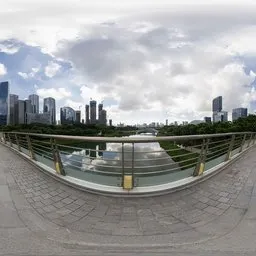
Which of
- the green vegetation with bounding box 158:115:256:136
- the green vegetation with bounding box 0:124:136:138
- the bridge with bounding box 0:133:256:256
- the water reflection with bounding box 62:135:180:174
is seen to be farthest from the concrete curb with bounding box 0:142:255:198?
the green vegetation with bounding box 158:115:256:136

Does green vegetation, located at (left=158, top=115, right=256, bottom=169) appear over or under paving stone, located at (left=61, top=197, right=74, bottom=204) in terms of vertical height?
over

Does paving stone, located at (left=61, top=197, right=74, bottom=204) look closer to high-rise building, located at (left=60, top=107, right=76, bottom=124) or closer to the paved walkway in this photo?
the paved walkway

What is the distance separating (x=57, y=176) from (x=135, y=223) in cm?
244

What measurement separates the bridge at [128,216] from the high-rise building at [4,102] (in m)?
90.7

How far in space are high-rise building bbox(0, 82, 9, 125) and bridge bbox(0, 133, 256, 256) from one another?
9071 cm

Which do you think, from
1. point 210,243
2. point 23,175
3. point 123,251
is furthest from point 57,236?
point 23,175

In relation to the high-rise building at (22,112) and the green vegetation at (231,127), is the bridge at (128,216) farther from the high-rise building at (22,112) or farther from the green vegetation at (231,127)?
the high-rise building at (22,112)

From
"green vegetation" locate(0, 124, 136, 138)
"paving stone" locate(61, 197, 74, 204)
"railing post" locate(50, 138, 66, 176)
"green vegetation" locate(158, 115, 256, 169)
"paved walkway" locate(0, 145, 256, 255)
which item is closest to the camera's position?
"paved walkway" locate(0, 145, 256, 255)

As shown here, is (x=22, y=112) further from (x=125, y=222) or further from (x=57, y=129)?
(x=125, y=222)

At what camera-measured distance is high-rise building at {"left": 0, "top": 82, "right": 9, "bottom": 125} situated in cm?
8788

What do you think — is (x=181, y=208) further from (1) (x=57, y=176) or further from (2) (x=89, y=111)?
(2) (x=89, y=111)

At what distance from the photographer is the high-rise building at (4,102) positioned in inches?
3460

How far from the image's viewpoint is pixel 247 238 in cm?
306

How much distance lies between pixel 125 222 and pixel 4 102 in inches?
4040
